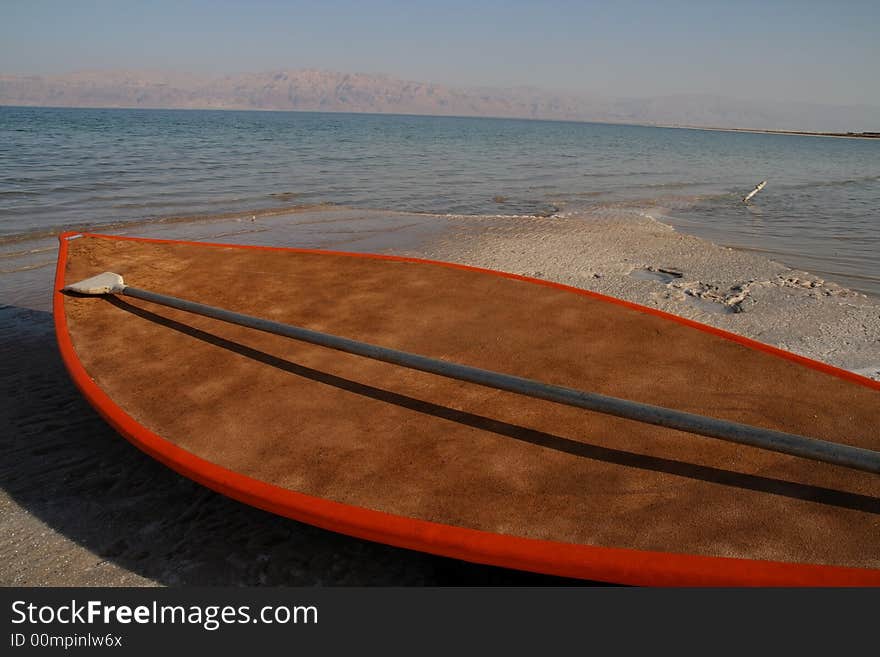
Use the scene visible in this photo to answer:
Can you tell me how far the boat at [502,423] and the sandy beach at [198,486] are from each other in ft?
1.42

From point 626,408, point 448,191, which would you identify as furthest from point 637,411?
point 448,191

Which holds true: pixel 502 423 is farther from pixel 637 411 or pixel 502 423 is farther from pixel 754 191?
pixel 754 191

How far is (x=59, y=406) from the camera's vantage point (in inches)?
134

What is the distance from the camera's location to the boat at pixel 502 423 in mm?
1671

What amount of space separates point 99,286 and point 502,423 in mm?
2898

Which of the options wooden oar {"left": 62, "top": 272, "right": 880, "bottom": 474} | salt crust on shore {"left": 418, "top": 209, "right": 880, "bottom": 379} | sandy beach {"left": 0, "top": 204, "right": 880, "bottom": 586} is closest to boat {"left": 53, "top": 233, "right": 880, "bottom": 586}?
wooden oar {"left": 62, "top": 272, "right": 880, "bottom": 474}

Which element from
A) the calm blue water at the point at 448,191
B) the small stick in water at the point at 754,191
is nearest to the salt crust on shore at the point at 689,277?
the calm blue water at the point at 448,191

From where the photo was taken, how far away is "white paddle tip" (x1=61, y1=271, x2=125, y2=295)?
3662mm

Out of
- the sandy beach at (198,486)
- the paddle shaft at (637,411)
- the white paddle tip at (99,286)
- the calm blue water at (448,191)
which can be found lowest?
the sandy beach at (198,486)

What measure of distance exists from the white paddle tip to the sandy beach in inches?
23.8

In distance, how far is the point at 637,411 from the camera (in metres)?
1.91

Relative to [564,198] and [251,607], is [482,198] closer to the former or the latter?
[564,198]

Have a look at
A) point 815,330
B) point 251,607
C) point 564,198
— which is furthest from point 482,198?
point 251,607

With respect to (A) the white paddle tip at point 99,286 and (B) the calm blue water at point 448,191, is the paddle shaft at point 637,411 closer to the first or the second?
(A) the white paddle tip at point 99,286
